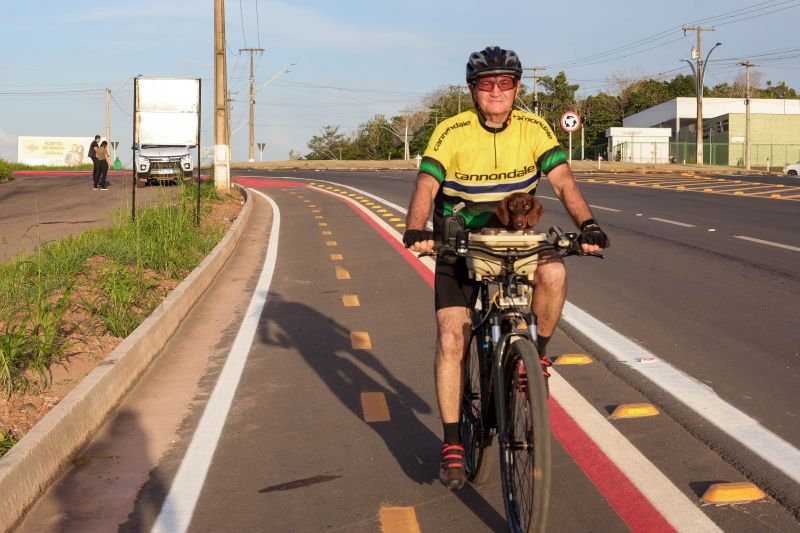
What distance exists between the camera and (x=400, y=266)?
13.3 meters

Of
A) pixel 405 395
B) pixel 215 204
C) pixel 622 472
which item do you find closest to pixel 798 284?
pixel 405 395

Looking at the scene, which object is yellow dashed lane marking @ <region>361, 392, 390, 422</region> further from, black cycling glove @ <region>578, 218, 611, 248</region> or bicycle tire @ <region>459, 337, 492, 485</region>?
black cycling glove @ <region>578, 218, 611, 248</region>

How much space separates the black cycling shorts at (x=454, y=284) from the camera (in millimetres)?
4457

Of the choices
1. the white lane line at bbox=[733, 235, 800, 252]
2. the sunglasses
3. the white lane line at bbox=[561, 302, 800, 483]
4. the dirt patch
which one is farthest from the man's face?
the white lane line at bbox=[733, 235, 800, 252]

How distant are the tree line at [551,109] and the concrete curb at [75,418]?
294ft

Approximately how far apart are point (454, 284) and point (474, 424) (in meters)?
0.61

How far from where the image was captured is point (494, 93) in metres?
4.51

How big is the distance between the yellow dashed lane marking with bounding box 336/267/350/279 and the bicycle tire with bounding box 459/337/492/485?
25.8 feet

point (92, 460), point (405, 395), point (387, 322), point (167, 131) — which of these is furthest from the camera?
point (167, 131)

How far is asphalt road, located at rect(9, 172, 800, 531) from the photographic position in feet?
15.0

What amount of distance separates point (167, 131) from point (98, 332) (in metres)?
10.1

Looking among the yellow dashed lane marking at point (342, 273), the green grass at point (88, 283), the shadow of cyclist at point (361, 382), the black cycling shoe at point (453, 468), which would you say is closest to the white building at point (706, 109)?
the green grass at point (88, 283)

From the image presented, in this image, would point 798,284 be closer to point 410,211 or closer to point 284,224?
point 410,211

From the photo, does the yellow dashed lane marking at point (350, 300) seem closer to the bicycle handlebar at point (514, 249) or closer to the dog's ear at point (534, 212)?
the bicycle handlebar at point (514, 249)
